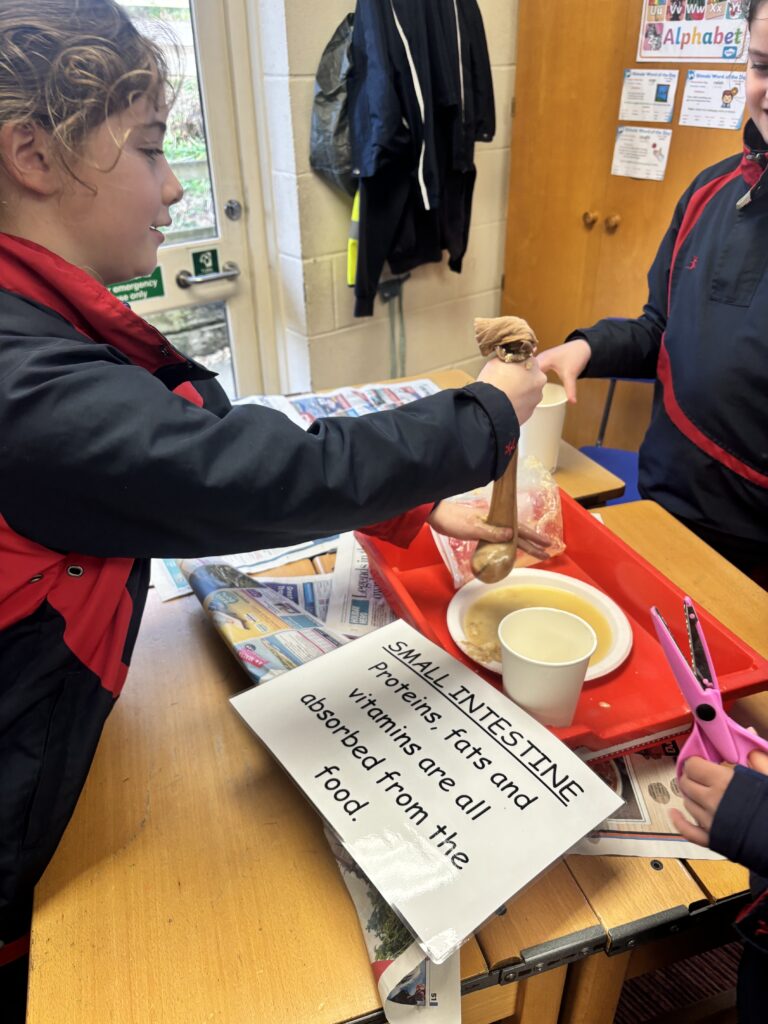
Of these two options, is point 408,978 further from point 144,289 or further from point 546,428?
point 144,289

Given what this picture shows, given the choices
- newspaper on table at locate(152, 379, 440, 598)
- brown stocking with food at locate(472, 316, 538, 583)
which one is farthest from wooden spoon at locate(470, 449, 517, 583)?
newspaper on table at locate(152, 379, 440, 598)

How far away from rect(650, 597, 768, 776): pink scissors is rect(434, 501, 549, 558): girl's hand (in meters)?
0.24

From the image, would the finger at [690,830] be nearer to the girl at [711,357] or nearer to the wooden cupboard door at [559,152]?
the girl at [711,357]

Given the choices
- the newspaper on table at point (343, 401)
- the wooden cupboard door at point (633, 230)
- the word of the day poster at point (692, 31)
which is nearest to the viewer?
the newspaper on table at point (343, 401)

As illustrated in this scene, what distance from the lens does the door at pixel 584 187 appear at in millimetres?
2057

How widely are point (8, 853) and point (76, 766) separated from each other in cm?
9

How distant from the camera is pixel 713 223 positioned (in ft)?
4.22

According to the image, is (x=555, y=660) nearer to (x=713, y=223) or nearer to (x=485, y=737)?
(x=485, y=737)

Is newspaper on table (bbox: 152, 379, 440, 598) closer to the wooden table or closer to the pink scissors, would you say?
the wooden table

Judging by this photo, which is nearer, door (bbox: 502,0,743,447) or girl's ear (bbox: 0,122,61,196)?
girl's ear (bbox: 0,122,61,196)

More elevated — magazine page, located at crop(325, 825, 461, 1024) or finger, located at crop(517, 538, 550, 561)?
finger, located at crop(517, 538, 550, 561)

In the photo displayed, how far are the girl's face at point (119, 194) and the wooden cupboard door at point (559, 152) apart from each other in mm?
1863

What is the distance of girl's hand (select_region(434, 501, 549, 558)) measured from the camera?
87cm

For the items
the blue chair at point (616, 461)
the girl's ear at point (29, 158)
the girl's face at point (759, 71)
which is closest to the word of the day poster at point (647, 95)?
the blue chair at point (616, 461)
